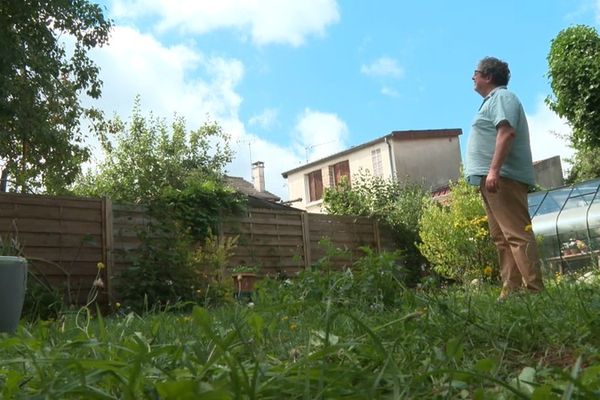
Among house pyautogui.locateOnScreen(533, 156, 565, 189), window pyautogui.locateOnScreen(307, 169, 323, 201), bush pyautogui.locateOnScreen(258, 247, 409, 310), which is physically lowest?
bush pyautogui.locateOnScreen(258, 247, 409, 310)

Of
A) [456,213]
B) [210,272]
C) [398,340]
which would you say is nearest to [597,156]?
[456,213]

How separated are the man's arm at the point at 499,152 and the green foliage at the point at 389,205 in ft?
31.5

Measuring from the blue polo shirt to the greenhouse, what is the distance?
16.0ft

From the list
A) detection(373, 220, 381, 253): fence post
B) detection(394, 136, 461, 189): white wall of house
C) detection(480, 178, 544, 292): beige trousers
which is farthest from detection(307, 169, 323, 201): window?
detection(480, 178, 544, 292): beige trousers

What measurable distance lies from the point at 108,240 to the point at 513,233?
632cm

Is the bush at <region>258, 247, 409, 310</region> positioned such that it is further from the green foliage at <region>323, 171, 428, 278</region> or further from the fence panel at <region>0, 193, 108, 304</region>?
the green foliage at <region>323, 171, 428, 278</region>

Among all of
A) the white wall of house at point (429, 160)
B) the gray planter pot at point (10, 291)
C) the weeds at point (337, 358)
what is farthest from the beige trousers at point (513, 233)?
the white wall of house at point (429, 160)

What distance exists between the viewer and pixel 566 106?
1374 cm

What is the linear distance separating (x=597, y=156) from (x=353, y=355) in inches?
925

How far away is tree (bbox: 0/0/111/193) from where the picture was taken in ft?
32.1

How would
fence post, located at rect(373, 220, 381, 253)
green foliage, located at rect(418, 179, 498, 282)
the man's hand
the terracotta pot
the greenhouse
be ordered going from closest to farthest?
the man's hand, the terracotta pot, the greenhouse, green foliage, located at rect(418, 179, 498, 282), fence post, located at rect(373, 220, 381, 253)

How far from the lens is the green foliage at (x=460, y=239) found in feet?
34.9

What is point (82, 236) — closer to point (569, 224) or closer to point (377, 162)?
point (569, 224)

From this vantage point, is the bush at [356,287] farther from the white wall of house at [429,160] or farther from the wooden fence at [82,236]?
the white wall of house at [429,160]
